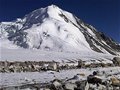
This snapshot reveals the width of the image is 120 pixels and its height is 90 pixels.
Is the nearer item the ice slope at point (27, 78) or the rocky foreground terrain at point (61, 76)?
the rocky foreground terrain at point (61, 76)

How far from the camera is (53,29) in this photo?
186125mm

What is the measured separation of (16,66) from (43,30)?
155762mm

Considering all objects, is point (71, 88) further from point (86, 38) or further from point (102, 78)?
point (86, 38)

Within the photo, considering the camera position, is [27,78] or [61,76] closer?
[27,78]

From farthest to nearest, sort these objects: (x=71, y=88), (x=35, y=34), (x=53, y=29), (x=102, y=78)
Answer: (x=53, y=29), (x=35, y=34), (x=102, y=78), (x=71, y=88)

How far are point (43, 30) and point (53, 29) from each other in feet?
20.4

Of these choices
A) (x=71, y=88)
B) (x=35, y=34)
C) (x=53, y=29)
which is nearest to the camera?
(x=71, y=88)

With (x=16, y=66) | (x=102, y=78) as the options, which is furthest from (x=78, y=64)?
(x=102, y=78)

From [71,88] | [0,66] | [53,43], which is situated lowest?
[71,88]

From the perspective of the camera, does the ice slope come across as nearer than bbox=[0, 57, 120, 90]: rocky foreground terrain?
No

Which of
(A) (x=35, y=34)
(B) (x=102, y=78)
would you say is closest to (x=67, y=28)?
(A) (x=35, y=34)

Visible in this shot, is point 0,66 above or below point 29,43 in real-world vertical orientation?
below

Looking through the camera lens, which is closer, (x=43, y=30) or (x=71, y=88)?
(x=71, y=88)

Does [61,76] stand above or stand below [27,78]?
above
